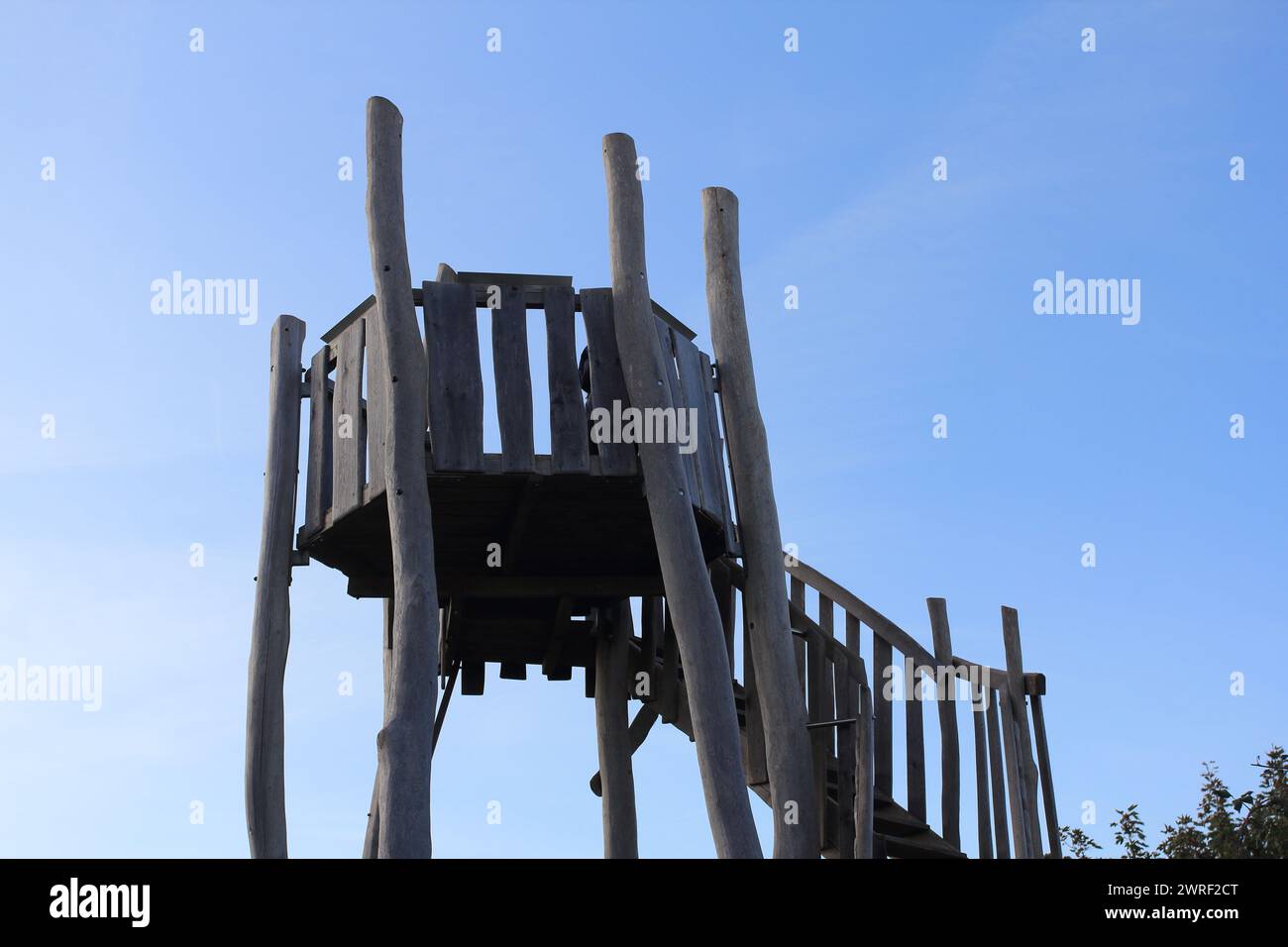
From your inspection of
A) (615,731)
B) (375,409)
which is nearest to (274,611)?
(375,409)

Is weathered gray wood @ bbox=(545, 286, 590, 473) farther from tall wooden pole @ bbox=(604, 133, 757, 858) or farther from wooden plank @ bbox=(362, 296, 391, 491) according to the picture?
wooden plank @ bbox=(362, 296, 391, 491)

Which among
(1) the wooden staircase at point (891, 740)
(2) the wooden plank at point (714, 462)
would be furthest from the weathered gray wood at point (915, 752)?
(2) the wooden plank at point (714, 462)

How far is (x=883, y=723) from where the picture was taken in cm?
998

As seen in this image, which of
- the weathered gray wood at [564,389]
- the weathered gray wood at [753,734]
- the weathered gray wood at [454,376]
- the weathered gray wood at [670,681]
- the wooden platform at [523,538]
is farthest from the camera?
the weathered gray wood at [670,681]

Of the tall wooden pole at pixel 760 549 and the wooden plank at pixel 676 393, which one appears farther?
the wooden plank at pixel 676 393

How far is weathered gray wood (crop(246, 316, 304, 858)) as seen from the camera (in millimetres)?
9375

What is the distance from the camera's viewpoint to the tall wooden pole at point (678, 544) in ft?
26.6

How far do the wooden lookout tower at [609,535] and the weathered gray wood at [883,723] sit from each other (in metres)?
0.02

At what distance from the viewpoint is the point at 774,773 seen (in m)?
8.81

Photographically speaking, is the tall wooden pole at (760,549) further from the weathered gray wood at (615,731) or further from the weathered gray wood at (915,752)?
the weathered gray wood at (615,731)

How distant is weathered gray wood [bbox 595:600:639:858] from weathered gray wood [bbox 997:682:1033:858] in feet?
10.8

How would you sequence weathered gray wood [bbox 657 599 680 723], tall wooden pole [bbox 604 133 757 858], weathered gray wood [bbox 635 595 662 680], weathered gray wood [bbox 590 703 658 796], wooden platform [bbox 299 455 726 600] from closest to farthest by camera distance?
1. tall wooden pole [bbox 604 133 757 858]
2. wooden platform [bbox 299 455 726 600]
3. weathered gray wood [bbox 657 599 680 723]
4. weathered gray wood [bbox 635 595 662 680]
5. weathered gray wood [bbox 590 703 658 796]

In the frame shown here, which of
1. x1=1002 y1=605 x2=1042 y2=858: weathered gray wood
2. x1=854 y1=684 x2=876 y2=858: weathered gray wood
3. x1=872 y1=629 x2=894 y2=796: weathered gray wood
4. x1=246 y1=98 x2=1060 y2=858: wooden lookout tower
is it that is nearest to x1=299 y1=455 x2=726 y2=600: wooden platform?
x1=246 y1=98 x2=1060 y2=858: wooden lookout tower
